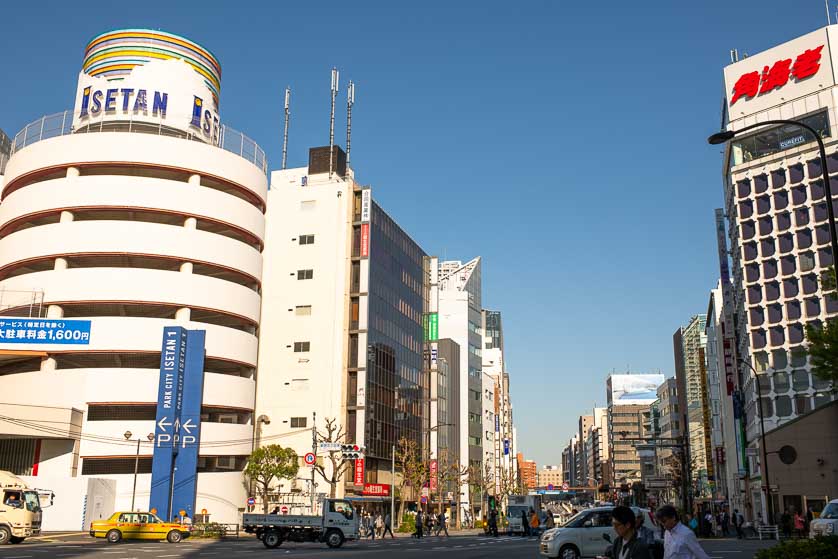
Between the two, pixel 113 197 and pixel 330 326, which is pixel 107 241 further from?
pixel 330 326

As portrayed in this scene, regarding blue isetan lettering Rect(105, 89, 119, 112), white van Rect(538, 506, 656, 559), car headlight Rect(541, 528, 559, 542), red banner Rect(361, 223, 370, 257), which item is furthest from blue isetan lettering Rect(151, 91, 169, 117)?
white van Rect(538, 506, 656, 559)

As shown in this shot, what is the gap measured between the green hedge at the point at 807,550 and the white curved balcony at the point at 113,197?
5815 centimetres

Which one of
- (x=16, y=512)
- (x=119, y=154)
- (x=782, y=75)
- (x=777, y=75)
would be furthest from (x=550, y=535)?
(x=777, y=75)

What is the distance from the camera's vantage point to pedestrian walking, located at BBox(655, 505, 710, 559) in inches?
416

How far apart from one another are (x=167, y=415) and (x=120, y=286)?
11119mm

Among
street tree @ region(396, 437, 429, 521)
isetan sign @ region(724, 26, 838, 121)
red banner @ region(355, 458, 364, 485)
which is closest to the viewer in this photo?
red banner @ region(355, 458, 364, 485)

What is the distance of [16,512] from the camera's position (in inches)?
1550

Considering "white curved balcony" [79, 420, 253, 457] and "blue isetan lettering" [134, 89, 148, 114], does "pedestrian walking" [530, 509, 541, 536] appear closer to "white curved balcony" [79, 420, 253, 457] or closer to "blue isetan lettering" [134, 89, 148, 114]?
"white curved balcony" [79, 420, 253, 457]

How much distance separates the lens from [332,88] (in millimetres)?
91062

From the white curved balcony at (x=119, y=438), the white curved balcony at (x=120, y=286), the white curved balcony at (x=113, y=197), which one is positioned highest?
the white curved balcony at (x=113, y=197)

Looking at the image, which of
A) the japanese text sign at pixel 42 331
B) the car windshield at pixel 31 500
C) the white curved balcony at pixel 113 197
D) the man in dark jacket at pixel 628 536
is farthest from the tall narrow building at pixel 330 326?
the man in dark jacket at pixel 628 536

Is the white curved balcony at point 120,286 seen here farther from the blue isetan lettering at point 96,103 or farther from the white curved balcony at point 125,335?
the blue isetan lettering at point 96,103

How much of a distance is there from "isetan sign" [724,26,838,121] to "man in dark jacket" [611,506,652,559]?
8061cm

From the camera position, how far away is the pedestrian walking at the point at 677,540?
Result: 10.6 meters
